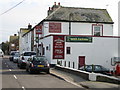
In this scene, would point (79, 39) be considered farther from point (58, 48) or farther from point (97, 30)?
point (97, 30)

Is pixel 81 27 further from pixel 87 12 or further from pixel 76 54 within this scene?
pixel 76 54

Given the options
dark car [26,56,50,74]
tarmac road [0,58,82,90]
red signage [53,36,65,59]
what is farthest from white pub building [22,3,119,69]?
tarmac road [0,58,82,90]

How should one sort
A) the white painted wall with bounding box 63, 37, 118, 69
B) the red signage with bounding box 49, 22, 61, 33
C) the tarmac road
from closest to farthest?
1. the tarmac road
2. the white painted wall with bounding box 63, 37, 118, 69
3. the red signage with bounding box 49, 22, 61, 33

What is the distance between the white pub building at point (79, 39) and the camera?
32406 millimetres

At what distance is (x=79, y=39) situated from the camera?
1316 inches

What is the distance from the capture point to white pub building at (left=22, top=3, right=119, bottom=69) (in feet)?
106

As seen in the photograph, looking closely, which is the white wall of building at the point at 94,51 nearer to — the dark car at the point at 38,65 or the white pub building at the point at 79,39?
the white pub building at the point at 79,39

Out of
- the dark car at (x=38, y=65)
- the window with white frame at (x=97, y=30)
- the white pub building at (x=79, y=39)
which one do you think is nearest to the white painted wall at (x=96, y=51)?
the white pub building at (x=79, y=39)

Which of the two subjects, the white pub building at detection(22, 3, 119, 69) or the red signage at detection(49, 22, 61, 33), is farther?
the red signage at detection(49, 22, 61, 33)

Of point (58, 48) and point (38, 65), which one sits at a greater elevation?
→ point (58, 48)

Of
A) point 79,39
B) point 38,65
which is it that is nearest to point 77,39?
point 79,39

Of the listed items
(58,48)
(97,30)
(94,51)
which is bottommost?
(94,51)

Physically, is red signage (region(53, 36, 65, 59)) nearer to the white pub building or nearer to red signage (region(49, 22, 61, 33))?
the white pub building

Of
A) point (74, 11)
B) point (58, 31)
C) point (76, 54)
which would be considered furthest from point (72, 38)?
point (74, 11)
